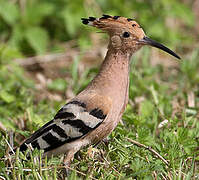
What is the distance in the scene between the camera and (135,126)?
283 centimetres

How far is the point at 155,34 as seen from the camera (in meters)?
4.68

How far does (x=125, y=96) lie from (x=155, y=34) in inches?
91.4

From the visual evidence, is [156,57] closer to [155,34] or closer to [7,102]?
[155,34]

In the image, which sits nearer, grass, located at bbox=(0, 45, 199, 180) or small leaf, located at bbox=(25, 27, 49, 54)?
grass, located at bbox=(0, 45, 199, 180)

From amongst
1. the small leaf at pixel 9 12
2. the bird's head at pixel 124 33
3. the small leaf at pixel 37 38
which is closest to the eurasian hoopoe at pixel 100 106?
the bird's head at pixel 124 33

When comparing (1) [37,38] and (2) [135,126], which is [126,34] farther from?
(1) [37,38]

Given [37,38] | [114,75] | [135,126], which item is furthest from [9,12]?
[114,75]

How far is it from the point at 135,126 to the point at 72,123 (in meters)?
0.56

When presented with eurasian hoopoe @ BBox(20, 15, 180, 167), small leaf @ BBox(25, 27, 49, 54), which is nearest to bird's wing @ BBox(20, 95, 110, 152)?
eurasian hoopoe @ BBox(20, 15, 180, 167)

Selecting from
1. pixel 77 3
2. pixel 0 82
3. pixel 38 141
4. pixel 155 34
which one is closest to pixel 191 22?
pixel 155 34

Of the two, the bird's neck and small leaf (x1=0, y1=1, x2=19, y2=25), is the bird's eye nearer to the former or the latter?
the bird's neck

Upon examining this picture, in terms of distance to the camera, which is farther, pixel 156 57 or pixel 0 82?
pixel 156 57

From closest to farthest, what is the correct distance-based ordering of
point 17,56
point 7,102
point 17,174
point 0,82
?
point 17,174
point 7,102
point 0,82
point 17,56

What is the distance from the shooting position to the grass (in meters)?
2.27
